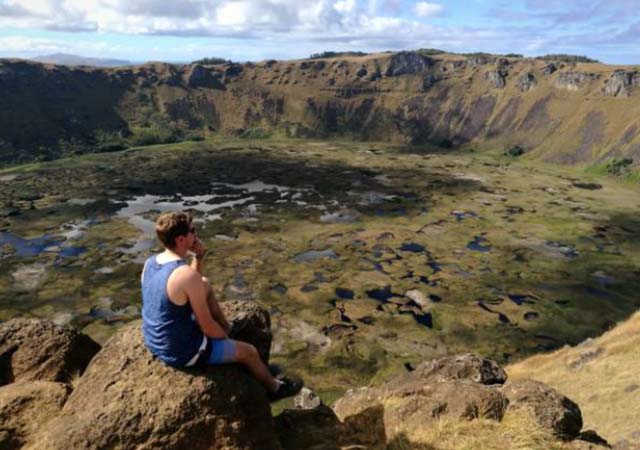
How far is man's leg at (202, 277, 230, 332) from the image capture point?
11630mm

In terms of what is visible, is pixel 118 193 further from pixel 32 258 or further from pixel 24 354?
pixel 24 354

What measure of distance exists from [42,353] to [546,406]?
1731 centimetres

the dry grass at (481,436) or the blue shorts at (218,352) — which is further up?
the blue shorts at (218,352)

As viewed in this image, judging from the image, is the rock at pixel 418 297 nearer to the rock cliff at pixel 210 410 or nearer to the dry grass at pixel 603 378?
the dry grass at pixel 603 378

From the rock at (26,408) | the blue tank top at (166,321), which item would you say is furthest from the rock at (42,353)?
the blue tank top at (166,321)

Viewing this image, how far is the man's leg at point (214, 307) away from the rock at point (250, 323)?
382 centimetres

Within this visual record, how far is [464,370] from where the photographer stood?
2484cm

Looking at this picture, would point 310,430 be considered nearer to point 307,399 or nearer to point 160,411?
point 160,411

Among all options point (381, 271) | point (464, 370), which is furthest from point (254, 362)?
point (381, 271)

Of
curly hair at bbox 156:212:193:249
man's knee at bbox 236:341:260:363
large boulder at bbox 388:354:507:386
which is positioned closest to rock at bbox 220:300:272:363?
man's knee at bbox 236:341:260:363

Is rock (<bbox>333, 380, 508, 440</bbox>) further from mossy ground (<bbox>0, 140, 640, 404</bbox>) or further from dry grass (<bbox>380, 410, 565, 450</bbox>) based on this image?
mossy ground (<bbox>0, 140, 640, 404</bbox>)

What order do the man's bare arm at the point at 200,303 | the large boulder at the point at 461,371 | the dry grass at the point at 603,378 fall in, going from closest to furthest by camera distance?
1. the man's bare arm at the point at 200,303
2. the large boulder at the point at 461,371
3. the dry grass at the point at 603,378

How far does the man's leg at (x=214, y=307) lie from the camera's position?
458 inches

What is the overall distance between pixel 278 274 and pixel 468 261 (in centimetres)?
4117
